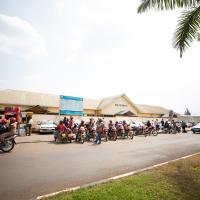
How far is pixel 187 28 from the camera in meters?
→ 7.32

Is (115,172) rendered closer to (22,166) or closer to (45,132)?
(22,166)

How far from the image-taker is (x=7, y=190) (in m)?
5.41

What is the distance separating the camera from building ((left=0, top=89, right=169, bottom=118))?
108ft

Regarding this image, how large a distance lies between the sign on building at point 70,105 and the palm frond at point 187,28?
15870 millimetres

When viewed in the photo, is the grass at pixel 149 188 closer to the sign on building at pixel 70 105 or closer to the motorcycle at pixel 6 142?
the motorcycle at pixel 6 142

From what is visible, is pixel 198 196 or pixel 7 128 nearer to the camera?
pixel 198 196

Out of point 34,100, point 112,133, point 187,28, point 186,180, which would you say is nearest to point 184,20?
point 187,28

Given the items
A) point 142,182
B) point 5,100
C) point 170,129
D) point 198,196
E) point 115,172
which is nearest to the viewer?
point 198,196

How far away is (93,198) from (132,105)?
45868 mm

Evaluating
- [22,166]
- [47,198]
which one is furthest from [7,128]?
[47,198]

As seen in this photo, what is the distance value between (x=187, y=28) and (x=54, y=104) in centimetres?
3248

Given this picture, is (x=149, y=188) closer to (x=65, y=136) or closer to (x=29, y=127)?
(x=65, y=136)

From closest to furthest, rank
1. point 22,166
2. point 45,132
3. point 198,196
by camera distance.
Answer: point 198,196 < point 22,166 < point 45,132

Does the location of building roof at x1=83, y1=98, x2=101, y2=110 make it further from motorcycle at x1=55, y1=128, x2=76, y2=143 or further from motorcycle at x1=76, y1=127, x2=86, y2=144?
motorcycle at x1=55, y1=128, x2=76, y2=143
